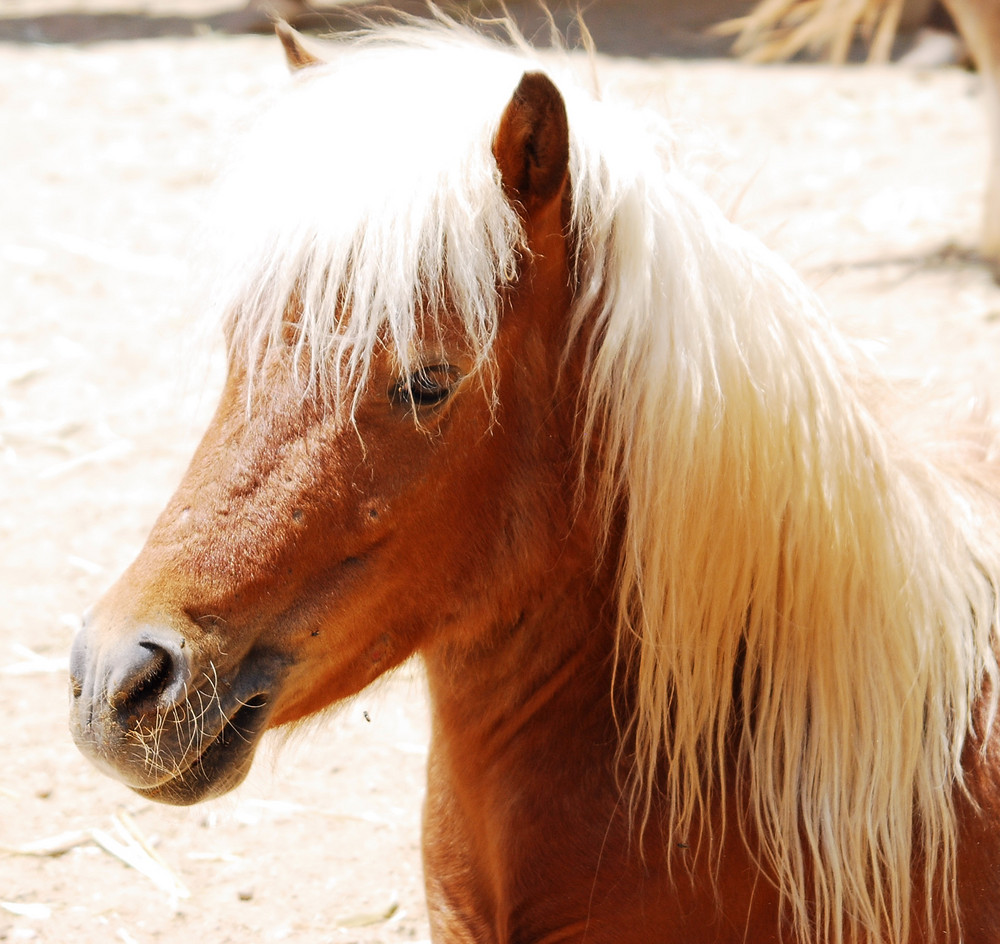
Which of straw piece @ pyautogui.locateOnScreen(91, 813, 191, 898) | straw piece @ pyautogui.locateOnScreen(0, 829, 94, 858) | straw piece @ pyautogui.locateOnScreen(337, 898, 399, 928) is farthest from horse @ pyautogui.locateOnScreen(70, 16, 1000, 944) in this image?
straw piece @ pyautogui.locateOnScreen(0, 829, 94, 858)

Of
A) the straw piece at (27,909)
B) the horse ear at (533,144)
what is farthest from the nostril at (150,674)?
the straw piece at (27,909)

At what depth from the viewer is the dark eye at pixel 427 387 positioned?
1.47 meters

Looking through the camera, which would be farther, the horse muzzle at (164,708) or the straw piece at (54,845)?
the straw piece at (54,845)

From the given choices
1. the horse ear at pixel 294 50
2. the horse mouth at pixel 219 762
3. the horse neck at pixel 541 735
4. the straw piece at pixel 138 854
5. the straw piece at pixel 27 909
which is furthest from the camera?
the straw piece at pixel 138 854

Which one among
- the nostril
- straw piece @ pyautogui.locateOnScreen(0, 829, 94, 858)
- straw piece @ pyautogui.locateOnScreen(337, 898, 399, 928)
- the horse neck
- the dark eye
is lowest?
straw piece @ pyautogui.locateOnScreen(0, 829, 94, 858)

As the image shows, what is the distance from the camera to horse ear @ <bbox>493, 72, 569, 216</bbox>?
4.54 ft

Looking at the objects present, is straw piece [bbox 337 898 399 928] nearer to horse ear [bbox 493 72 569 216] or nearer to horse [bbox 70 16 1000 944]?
horse [bbox 70 16 1000 944]

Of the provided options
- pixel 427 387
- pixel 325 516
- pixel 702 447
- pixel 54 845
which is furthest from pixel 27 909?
pixel 702 447

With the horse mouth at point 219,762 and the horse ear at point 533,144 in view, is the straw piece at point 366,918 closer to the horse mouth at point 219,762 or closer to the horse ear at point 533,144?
the horse mouth at point 219,762

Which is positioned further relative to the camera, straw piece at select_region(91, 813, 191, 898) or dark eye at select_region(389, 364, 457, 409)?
straw piece at select_region(91, 813, 191, 898)

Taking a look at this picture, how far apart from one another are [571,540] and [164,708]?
0.57m

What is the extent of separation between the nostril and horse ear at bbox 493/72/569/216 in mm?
681

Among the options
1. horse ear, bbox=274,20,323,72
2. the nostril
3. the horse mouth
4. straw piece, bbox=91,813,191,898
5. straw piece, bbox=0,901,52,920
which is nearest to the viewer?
the nostril

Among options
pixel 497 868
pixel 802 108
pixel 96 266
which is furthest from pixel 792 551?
pixel 802 108
